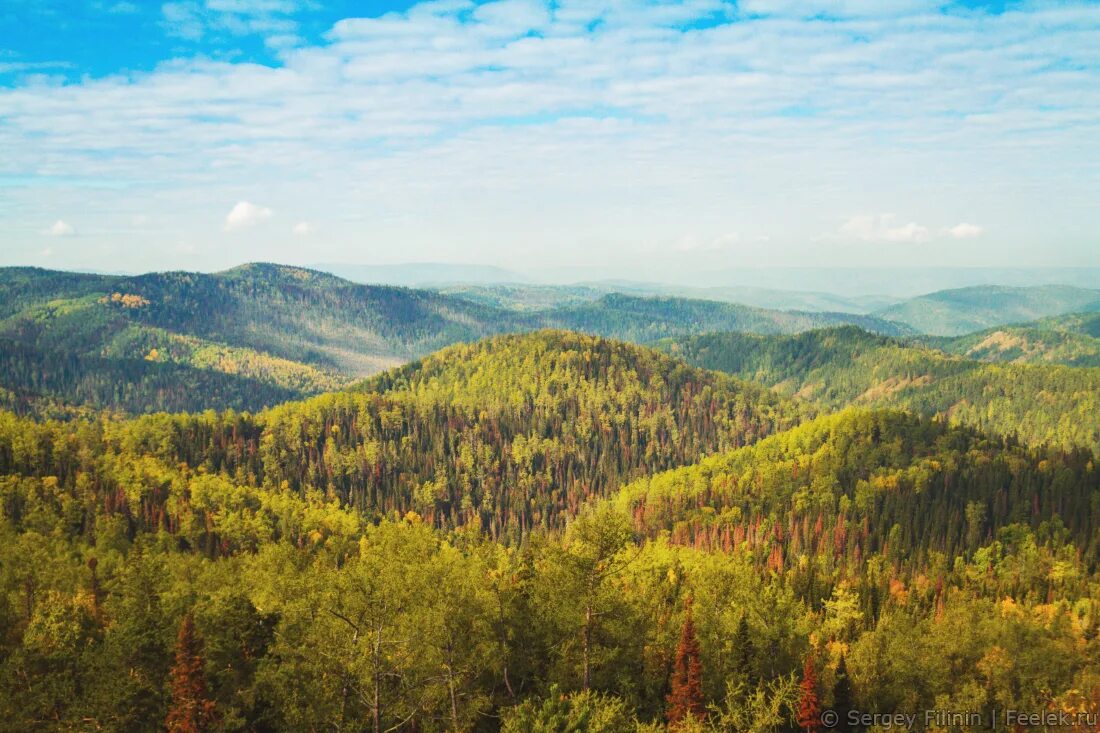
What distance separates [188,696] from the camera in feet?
157

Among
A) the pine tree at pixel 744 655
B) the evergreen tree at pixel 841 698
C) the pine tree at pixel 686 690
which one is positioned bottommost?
the evergreen tree at pixel 841 698

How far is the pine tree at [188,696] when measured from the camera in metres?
47.3

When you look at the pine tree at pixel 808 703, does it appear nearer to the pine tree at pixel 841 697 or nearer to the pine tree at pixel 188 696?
the pine tree at pixel 841 697

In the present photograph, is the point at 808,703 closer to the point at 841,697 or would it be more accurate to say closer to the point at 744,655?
the point at 744,655

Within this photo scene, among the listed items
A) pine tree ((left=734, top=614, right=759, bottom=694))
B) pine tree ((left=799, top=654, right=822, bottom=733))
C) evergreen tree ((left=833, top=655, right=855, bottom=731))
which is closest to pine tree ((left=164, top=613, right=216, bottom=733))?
pine tree ((left=799, top=654, right=822, bottom=733))

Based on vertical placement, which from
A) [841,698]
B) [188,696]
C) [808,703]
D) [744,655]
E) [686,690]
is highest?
[188,696]

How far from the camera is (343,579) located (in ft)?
165

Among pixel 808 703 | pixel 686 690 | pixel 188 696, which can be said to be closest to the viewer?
pixel 188 696

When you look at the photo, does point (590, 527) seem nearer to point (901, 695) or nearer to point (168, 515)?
point (901, 695)

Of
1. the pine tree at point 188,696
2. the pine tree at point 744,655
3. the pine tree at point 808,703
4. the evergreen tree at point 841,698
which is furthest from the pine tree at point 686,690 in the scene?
the pine tree at point 188,696

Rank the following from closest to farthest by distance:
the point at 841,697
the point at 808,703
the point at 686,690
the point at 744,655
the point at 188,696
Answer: the point at 188,696
the point at 686,690
the point at 808,703
the point at 744,655
the point at 841,697

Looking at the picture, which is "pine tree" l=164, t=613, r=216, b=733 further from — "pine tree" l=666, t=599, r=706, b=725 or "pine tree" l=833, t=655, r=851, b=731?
"pine tree" l=833, t=655, r=851, b=731

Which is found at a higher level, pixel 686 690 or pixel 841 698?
pixel 686 690

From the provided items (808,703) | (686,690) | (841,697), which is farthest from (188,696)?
(841,697)
